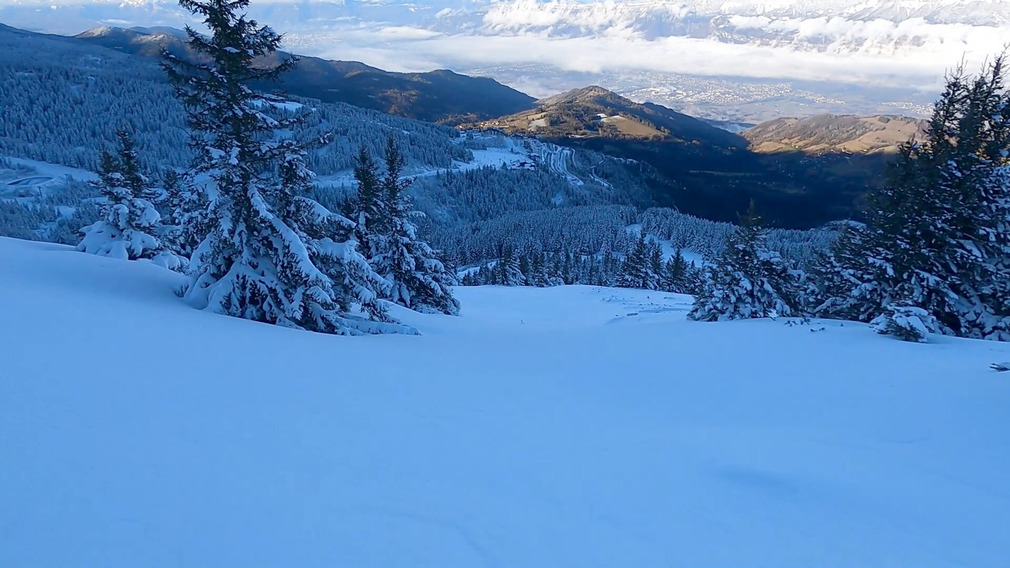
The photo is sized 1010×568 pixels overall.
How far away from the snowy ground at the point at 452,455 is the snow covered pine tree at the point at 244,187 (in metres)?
1.78

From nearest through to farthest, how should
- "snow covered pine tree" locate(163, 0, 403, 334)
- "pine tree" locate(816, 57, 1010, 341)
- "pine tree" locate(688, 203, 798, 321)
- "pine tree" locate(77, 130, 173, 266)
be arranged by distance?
"snow covered pine tree" locate(163, 0, 403, 334)
"pine tree" locate(816, 57, 1010, 341)
"pine tree" locate(688, 203, 798, 321)
"pine tree" locate(77, 130, 173, 266)

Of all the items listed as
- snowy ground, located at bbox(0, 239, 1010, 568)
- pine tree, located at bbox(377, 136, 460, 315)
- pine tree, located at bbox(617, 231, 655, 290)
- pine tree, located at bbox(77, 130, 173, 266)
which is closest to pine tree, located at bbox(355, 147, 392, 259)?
pine tree, located at bbox(377, 136, 460, 315)

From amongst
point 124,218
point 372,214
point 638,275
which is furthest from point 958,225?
point 638,275

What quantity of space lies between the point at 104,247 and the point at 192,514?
22.8m

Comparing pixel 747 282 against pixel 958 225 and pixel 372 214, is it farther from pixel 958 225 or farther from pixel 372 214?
pixel 372 214

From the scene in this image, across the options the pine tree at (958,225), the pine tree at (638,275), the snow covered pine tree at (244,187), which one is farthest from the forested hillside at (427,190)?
the snow covered pine tree at (244,187)

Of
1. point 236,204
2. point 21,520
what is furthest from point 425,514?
point 236,204

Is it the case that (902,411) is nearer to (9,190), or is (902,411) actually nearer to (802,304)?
(802,304)

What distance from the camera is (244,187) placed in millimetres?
10828

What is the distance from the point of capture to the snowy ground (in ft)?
10.3

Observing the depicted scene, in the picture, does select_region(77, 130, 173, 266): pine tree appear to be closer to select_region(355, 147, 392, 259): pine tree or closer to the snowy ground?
select_region(355, 147, 392, 259): pine tree

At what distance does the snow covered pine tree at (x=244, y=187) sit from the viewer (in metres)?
10.4

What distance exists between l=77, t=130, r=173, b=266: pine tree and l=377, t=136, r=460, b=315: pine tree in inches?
365

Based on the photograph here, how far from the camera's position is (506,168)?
194 m
